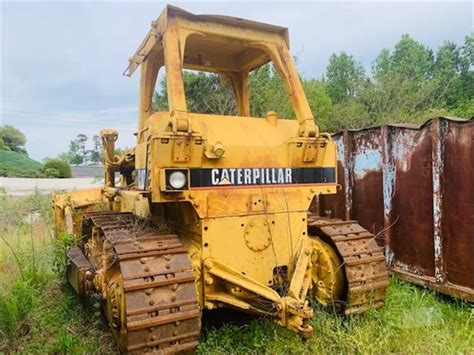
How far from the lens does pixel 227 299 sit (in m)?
3.30

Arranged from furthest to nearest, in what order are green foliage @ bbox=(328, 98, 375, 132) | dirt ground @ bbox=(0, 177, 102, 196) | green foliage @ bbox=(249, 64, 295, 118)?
green foliage @ bbox=(328, 98, 375, 132)
dirt ground @ bbox=(0, 177, 102, 196)
green foliage @ bbox=(249, 64, 295, 118)

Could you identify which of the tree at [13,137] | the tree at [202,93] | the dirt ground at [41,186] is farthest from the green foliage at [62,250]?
the tree at [13,137]

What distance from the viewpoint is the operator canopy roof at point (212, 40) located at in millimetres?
3488

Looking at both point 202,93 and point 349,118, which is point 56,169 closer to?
point 202,93

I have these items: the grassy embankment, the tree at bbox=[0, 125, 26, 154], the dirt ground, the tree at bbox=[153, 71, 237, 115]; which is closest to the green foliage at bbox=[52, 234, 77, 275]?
the grassy embankment

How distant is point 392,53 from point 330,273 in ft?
141

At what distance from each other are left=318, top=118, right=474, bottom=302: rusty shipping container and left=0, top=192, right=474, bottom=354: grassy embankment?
1.24ft

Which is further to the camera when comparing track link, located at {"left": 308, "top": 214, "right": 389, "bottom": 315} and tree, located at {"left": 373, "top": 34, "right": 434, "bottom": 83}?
tree, located at {"left": 373, "top": 34, "right": 434, "bottom": 83}

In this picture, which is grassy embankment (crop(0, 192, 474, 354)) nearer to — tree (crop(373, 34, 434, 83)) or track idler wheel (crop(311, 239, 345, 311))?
track idler wheel (crop(311, 239, 345, 311))

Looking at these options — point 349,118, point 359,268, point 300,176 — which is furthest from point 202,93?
point 359,268

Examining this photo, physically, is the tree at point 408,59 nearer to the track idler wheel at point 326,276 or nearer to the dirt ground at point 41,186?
the dirt ground at point 41,186

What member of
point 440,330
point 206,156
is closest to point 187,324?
Answer: point 206,156

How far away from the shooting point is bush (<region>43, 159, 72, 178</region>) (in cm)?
3212

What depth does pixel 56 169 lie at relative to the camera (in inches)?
1278
